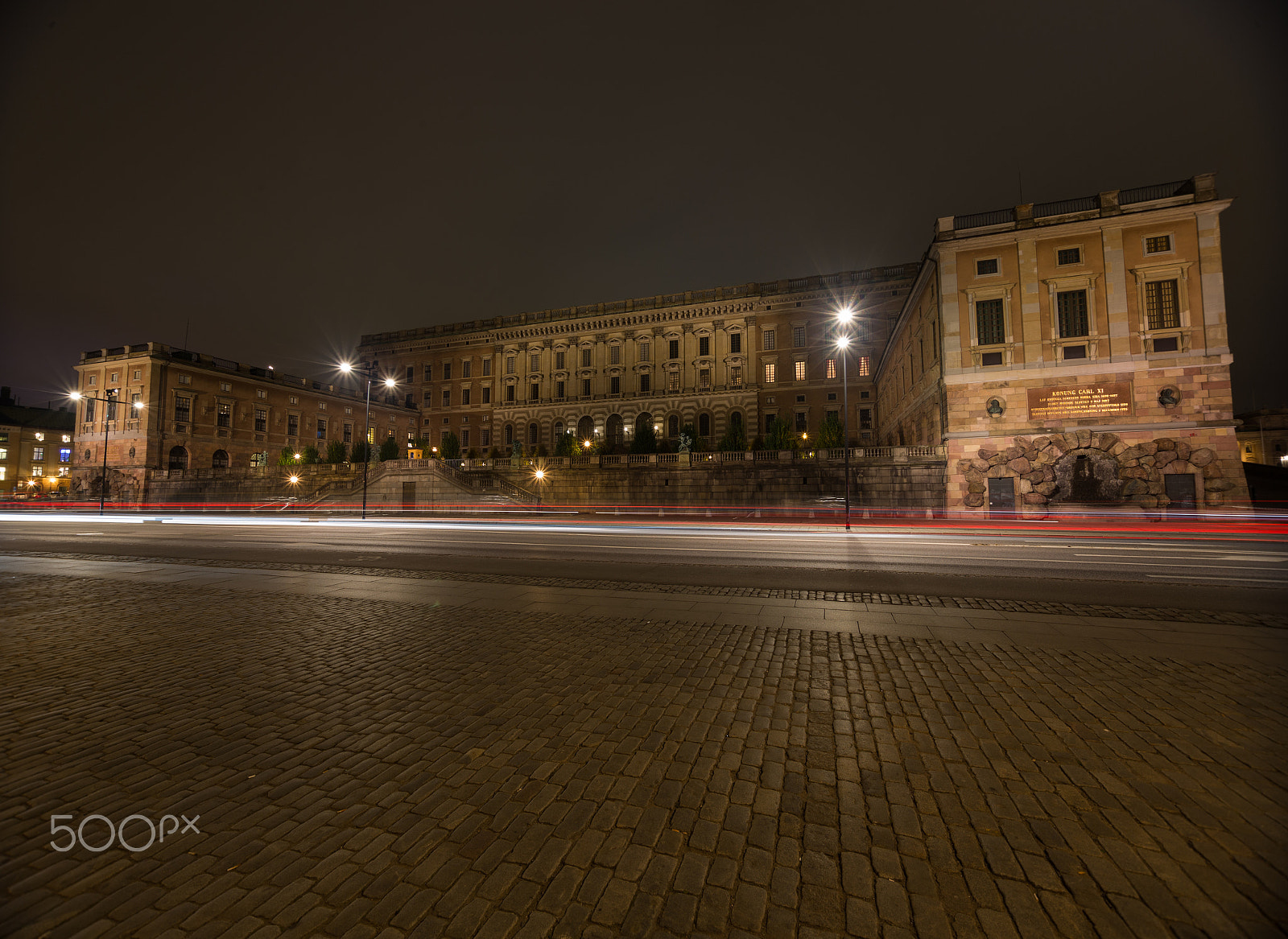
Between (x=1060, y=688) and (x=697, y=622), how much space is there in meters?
3.79

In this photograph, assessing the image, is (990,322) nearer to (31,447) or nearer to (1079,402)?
(1079,402)

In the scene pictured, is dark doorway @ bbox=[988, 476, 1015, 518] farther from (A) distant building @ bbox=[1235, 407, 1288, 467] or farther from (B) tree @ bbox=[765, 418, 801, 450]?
(A) distant building @ bbox=[1235, 407, 1288, 467]

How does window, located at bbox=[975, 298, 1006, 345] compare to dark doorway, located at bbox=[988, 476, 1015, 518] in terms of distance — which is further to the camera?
window, located at bbox=[975, 298, 1006, 345]

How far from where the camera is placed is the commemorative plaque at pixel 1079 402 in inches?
961

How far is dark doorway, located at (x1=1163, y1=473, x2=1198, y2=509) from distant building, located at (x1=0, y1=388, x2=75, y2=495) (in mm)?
113692

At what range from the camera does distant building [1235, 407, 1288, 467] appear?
68.6 meters

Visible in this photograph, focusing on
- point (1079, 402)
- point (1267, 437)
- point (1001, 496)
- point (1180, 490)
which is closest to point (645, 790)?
point (1001, 496)

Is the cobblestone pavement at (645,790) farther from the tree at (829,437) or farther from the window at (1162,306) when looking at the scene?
the tree at (829,437)

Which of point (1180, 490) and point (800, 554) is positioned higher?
point (1180, 490)

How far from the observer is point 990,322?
26219mm

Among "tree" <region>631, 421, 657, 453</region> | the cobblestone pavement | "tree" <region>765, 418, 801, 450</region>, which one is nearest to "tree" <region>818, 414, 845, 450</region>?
"tree" <region>765, 418, 801, 450</region>

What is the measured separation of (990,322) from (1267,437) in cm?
7660

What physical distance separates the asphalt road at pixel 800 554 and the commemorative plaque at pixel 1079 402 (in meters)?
8.83

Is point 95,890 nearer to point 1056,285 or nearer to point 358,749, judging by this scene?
point 358,749
